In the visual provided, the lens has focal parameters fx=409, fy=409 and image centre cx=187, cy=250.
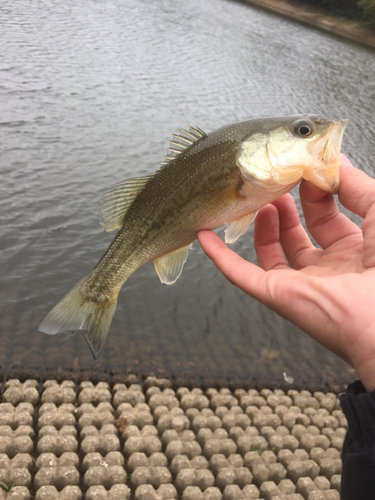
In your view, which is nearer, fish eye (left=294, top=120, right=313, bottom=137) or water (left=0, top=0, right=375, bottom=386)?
fish eye (left=294, top=120, right=313, bottom=137)

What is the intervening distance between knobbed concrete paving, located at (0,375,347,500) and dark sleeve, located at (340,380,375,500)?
9.84ft

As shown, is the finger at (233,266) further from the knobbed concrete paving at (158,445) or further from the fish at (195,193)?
the knobbed concrete paving at (158,445)

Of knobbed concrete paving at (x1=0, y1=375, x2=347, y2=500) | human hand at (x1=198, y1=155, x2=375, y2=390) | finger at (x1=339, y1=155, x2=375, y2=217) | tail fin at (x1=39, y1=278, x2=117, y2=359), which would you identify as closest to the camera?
human hand at (x1=198, y1=155, x2=375, y2=390)

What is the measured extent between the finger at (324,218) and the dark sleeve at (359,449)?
4.26 ft

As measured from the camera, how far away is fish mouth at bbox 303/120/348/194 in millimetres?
2551

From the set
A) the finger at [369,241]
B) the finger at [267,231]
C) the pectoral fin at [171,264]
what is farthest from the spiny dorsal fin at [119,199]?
the finger at [369,241]

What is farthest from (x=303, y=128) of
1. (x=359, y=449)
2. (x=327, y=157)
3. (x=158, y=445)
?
(x=158, y=445)

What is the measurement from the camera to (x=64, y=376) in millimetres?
5980

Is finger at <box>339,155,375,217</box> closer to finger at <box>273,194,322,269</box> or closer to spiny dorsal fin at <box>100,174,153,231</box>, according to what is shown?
finger at <box>273,194,322,269</box>

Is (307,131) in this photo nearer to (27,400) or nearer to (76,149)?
(27,400)

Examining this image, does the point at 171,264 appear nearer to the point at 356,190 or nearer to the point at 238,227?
the point at 238,227

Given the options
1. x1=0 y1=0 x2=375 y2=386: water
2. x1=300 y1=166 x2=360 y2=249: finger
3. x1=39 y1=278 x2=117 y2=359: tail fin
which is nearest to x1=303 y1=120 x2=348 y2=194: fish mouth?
x1=300 y1=166 x2=360 y2=249: finger

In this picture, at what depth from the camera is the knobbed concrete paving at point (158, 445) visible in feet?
14.3

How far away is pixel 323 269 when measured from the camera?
267 centimetres
